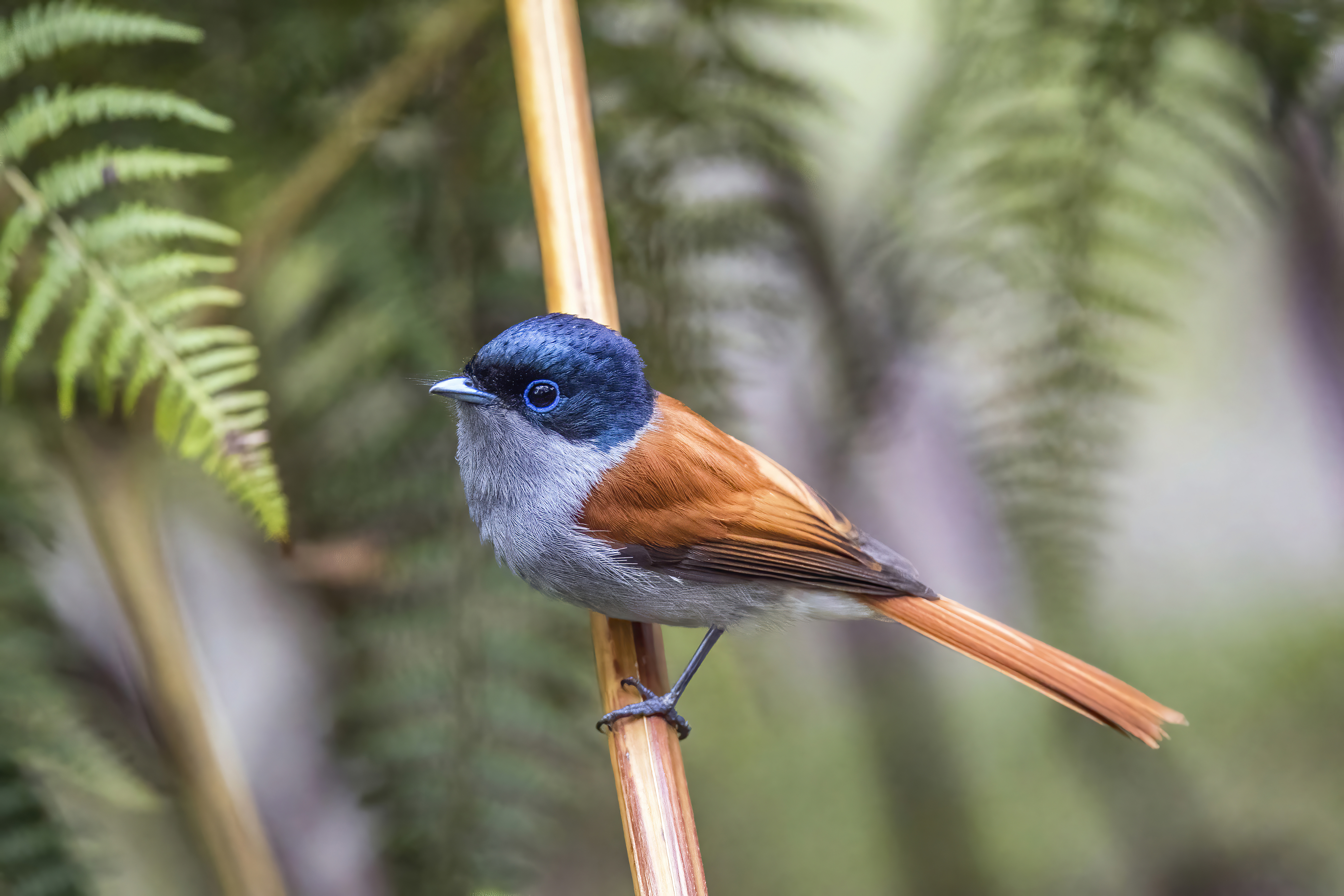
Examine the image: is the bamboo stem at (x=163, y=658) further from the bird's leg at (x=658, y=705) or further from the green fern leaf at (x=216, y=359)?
the bird's leg at (x=658, y=705)

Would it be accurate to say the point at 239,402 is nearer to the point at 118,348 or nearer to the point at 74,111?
the point at 118,348

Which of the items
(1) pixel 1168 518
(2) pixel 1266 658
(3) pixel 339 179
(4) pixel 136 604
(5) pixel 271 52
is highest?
(5) pixel 271 52

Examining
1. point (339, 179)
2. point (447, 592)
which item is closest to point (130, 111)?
point (339, 179)

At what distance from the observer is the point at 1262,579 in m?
2.28

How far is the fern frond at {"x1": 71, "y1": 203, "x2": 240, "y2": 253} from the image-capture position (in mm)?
1036

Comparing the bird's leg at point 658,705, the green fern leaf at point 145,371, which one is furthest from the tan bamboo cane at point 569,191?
the green fern leaf at point 145,371

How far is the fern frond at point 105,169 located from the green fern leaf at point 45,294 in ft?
0.20

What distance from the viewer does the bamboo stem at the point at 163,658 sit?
1568 millimetres

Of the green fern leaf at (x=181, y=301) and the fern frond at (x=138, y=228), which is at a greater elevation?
the fern frond at (x=138, y=228)

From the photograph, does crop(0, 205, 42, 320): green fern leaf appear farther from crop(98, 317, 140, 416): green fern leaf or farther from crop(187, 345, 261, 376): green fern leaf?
crop(187, 345, 261, 376): green fern leaf

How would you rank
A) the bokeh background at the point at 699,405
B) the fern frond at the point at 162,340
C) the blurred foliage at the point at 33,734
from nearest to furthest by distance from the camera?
the fern frond at the point at 162,340, the blurred foliage at the point at 33,734, the bokeh background at the point at 699,405

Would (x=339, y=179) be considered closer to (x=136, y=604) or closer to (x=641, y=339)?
(x=641, y=339)

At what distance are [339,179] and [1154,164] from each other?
1.28 meters

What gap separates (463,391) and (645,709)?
386 millimetres
